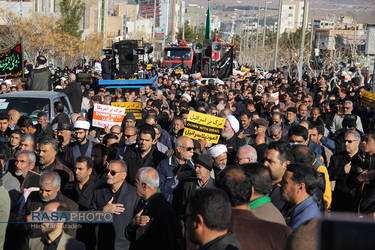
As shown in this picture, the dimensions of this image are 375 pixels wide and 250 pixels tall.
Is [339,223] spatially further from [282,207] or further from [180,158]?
[180,158]

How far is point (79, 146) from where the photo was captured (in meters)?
8.01

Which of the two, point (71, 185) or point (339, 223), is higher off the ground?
point (339, 223)

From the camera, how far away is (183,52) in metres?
45.1

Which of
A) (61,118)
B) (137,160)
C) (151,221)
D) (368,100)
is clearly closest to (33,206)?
(151,221)

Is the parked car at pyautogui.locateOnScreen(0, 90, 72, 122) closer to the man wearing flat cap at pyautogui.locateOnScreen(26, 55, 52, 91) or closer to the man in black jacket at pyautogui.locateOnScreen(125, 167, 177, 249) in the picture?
the man wearing flat cap at pyautogui.locateOnScreen(26, 55, 52, 91)

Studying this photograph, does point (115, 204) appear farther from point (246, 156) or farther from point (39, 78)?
point (39, 78)

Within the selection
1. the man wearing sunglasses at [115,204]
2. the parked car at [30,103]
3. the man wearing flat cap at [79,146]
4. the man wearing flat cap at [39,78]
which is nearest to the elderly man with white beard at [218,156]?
the man wearing sunglasses at [115,204]

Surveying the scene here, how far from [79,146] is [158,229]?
3909mm

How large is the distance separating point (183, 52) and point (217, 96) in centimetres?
3131

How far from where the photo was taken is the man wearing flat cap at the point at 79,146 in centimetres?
781

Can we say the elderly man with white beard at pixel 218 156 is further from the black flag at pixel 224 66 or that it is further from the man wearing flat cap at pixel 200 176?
the black flag at pixel 224 66

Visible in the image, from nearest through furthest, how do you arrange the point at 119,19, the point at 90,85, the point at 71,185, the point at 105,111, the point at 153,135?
the point at 71,185
the point at 153,135
the point at 105,111
the point at 90,85
the point at 119,19

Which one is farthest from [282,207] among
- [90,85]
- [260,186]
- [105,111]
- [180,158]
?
[90,85]

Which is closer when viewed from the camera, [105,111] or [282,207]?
[282,207]
